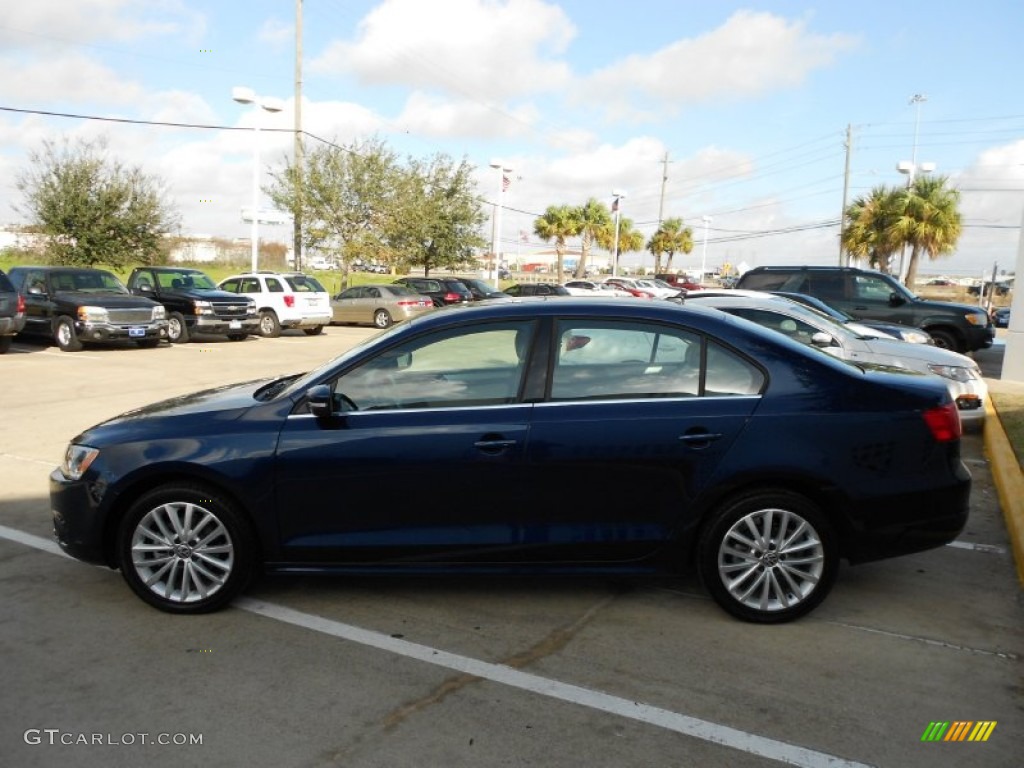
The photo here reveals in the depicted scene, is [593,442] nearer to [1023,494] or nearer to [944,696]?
[944,696]

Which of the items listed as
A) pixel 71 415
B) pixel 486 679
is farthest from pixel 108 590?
A: pixel 71 415

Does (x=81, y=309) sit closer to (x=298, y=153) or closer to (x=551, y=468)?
(x=551, y=468)

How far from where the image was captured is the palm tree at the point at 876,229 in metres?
32.9

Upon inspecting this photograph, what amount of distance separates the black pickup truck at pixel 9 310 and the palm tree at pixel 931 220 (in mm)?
29553

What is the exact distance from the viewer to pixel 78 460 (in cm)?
432

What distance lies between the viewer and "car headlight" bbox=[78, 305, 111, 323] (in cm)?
1570

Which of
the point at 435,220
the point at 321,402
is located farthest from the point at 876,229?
the point at 321,402

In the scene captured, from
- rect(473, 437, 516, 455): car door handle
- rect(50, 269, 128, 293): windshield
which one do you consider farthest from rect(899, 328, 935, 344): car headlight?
rect(50, 269, 128, 293): windshield

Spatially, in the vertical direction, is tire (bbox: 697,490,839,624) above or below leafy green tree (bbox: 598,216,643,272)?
below

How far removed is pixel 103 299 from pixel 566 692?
15215 mm

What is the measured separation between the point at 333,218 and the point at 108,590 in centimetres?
2936

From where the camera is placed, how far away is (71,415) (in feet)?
31.3

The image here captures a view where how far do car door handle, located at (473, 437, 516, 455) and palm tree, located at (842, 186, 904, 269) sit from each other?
32468 mm

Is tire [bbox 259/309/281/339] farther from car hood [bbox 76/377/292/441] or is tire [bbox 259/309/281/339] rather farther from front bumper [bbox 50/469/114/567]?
front bumper [bbox 50/469/114/567]
